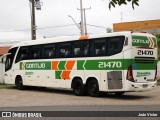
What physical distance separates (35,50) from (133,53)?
8391 mm

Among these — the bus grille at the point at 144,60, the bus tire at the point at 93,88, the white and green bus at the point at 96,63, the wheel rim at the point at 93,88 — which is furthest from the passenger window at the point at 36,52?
the bus grille at the point at 144,60

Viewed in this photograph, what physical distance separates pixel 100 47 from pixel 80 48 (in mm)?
1698

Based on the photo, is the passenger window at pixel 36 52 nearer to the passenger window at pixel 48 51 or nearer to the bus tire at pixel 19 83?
the passenger window at pixel 48 51

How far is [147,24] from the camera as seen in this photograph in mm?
49469

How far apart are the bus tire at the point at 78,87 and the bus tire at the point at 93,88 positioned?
0.38m

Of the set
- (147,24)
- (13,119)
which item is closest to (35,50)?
(13,119)

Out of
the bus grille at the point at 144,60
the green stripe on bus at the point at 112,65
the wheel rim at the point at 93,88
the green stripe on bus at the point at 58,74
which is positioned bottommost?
the wheel rim at the point at 93,88

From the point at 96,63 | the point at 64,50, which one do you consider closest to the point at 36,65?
the point at 64,50

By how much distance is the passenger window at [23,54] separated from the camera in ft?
89.9

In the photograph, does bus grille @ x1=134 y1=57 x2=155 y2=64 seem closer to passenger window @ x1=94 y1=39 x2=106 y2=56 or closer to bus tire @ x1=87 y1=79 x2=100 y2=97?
passenger window @ x1=94 y1=39 x2=106 y2=56

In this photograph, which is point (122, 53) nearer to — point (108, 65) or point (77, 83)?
point (108, 65)

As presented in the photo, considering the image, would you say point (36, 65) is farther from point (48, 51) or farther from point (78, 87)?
point (78, 87)

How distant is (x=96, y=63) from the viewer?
21.5m

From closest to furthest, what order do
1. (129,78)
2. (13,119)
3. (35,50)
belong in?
1. (13,119)
2. (129,78)
3. (35,50)
